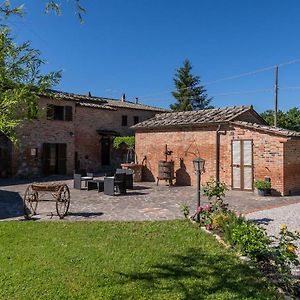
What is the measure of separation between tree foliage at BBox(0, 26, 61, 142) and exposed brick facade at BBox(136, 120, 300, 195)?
1186 cm

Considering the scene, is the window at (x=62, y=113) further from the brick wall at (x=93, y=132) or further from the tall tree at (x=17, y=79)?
the tall tree at (x=17, y=79)

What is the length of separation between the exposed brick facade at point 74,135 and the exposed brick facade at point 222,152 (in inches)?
253

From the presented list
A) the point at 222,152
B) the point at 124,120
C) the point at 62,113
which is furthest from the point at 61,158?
the point at 222,152

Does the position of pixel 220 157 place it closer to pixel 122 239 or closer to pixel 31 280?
pixel 122 239

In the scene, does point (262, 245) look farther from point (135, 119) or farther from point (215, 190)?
point (135, 119)

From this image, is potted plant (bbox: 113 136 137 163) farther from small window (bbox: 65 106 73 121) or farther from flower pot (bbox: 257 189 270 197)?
flower pot (bbox: 257 189 270 197)

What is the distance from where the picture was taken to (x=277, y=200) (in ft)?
43.0

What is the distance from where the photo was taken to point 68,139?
79.2ft

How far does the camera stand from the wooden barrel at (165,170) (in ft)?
57.4

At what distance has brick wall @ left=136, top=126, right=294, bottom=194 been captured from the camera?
1438cm

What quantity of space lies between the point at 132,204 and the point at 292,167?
24.9 feet

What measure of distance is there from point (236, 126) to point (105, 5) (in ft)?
36.7

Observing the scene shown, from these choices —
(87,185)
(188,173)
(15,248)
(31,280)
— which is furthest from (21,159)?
(31,280)

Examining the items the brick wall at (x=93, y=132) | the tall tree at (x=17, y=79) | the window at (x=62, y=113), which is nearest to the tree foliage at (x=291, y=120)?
the brick wall at (x=93, y=132)
